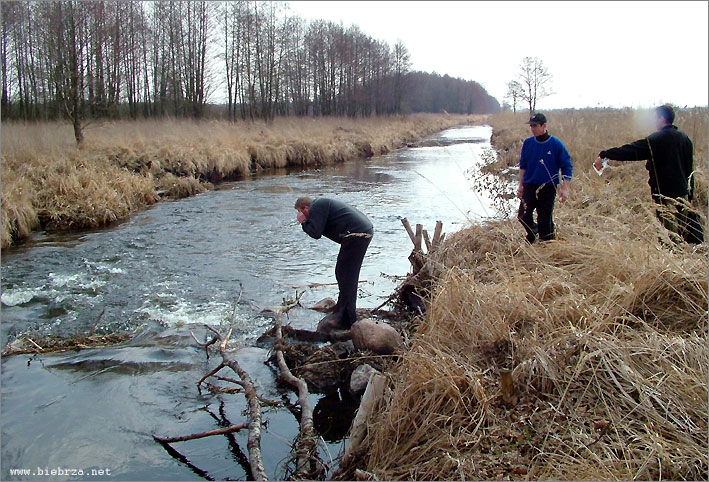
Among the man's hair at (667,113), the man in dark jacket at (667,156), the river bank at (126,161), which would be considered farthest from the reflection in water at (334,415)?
the river bank at (126,161)

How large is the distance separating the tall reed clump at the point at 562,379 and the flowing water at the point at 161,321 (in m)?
0.89

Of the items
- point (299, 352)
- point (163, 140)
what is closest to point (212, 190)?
point (163, 140)

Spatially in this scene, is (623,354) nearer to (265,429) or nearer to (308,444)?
(308,444)

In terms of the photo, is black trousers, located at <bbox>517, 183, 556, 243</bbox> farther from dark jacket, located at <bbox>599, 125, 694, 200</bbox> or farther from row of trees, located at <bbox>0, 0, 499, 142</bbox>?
row of trees, located at <bbox>0, 0, 499, 142</bbox>

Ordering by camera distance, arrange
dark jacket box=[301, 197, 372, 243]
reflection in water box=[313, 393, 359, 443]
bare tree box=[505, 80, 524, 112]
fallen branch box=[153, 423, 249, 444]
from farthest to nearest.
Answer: bare tree box=[505, 80, 524, 112], dark jacket box=[301, 197, 372, 243], reflection in water box=[313, 393, 359, 443], fallen branch box=[153, 423, 249, 444]

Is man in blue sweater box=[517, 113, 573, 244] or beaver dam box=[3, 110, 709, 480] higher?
man in blue sweater box=[517, 113, 573, 244]

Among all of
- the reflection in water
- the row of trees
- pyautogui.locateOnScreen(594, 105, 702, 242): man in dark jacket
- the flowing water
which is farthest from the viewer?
the row of trees

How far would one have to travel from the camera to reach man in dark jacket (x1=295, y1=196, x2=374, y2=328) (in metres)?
5.43

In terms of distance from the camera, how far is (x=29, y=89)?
28.8m

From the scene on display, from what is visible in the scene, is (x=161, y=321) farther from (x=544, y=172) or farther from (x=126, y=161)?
(x=126, y=161)

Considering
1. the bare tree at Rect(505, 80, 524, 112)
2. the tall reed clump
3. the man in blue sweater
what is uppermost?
the bare tree at Rect(505, 80, 524, 112)

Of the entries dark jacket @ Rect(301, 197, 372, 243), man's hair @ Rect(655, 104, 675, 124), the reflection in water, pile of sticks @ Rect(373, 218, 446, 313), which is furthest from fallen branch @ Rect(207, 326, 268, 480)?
man's hair @ Rect(655, 104, 675, 124)

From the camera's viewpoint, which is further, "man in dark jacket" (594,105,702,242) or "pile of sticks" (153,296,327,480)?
"man in dark jacket" (594,105,702,242)

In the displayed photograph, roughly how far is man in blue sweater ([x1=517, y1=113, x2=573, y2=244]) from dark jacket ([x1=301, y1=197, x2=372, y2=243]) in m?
2.11
